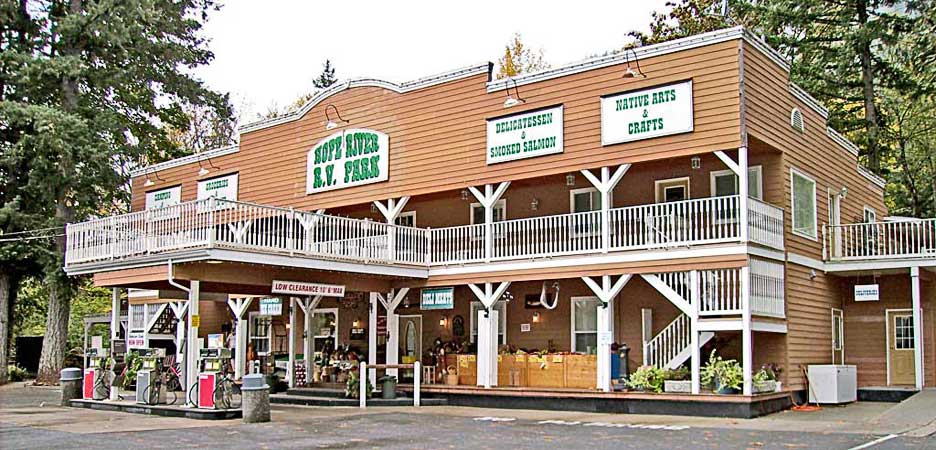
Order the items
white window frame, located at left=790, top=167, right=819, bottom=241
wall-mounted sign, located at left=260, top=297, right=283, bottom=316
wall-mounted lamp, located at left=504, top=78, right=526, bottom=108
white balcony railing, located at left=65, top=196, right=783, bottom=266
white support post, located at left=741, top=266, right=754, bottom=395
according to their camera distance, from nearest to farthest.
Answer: white support post, located at left=741, top=266, right=754, bottom=395, white balcony railing, located at left=65, top=196, right=783, bottom=266, white window frame, located at left=790, top=167, right=819, bottom=241, wall-mounted lamp, located at left=504, top=78, right=526, bottom=108, wall-mounted sign, located at left=260, top=297, right=283, bottom=316

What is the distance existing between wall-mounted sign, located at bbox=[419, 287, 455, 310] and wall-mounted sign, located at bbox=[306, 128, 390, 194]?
10.3ft

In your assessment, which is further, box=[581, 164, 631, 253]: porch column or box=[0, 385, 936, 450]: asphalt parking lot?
box=[581, 164, 631, 253]: porch column

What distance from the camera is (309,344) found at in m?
24.0

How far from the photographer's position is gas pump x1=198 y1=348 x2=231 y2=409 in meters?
17.5

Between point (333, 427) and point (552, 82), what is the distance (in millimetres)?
8900

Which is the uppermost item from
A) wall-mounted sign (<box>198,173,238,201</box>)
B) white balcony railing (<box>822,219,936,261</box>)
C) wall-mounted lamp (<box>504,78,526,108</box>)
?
wall-mounted lamp (<box>504,78,526,108</box>)

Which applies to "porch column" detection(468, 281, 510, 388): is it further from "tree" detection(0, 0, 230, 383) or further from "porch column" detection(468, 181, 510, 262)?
"tree" detection(0, 0, 230, 383)

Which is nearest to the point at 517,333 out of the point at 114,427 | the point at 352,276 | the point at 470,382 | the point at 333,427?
the point at 470,382

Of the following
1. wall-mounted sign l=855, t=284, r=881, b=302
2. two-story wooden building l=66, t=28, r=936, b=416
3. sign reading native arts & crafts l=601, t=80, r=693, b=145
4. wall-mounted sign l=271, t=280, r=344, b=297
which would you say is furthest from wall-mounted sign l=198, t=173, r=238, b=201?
wall-mounted sign l=855, t=284, r=881, b=302

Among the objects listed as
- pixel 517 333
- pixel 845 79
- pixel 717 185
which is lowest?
pixel 517 333

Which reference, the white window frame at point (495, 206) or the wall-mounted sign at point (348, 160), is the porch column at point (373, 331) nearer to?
the wall-mounted sign at point (348, 160)

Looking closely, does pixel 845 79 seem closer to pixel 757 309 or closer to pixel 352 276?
pixel 757 309

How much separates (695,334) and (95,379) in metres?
13.0

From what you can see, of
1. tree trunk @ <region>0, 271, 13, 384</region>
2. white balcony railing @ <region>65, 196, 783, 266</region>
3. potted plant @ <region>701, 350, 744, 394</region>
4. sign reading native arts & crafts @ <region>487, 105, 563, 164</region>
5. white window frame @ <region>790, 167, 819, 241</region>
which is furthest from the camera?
tree trunk @ <region>0, 271, 13, 384</region>
